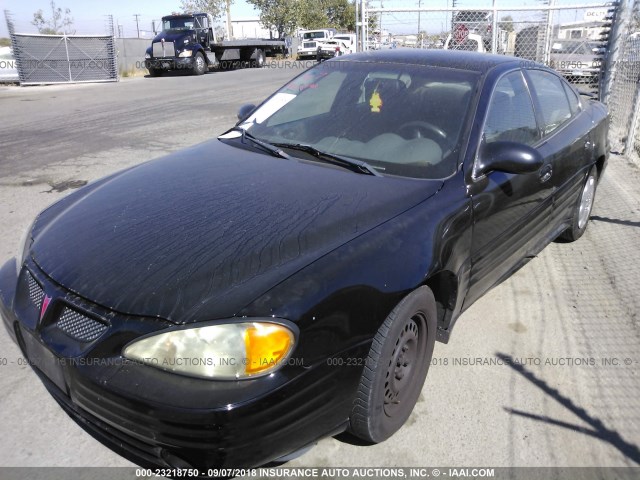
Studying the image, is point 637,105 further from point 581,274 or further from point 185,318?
point 185,318

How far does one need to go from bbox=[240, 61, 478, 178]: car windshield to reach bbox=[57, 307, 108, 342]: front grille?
1.57 metres

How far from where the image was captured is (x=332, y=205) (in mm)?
2469

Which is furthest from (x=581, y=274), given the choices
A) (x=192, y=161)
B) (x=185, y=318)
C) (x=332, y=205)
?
(x=185, y=318)

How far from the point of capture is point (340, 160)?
2.96 m

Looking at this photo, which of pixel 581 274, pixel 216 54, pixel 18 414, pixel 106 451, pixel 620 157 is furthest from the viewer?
pixel 216 54

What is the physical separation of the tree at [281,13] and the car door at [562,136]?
155 ft

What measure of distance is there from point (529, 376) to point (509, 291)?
1071 mm

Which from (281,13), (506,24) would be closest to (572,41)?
(506,24)

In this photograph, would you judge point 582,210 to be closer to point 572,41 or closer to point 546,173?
point 546,173

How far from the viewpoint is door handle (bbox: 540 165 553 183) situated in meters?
3.41

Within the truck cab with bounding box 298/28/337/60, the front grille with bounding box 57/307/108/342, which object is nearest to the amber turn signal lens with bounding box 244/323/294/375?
the front grille with bounding box 57/307/108/342

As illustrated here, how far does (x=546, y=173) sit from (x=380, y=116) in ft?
3.91

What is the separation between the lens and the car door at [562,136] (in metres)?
3.65

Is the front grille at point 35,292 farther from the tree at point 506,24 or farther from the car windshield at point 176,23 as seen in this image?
the car windshield at point 176,23
